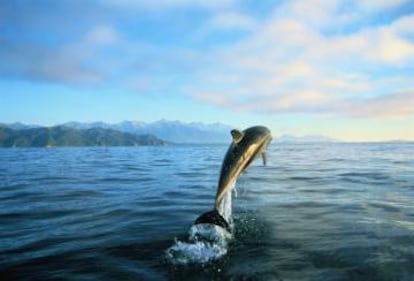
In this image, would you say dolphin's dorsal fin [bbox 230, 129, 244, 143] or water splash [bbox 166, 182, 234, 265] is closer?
dolphin's dorsal fin [bbox 230, 129, 244, 143]

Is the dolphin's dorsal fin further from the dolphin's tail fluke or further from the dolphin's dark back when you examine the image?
the dolphin's tail fluke

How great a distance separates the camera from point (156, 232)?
47.9 feet

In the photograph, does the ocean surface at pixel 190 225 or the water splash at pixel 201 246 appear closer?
the ocean surface at pixel 190 225

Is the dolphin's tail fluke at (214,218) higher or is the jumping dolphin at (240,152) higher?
the jumping dolphin at (240,152)

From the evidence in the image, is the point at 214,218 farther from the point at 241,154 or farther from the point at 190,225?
the point at 190,225

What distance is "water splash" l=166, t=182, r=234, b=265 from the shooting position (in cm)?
1138

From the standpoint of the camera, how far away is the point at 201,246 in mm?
12258

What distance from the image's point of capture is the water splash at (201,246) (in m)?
11.4

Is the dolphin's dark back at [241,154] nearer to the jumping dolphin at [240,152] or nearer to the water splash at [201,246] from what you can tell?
the jumping dolphin at [240,152]

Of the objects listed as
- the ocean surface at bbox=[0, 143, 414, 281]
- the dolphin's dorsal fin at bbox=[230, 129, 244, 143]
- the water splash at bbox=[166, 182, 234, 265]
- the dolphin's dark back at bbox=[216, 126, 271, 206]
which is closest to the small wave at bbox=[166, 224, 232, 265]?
the water splash at bbox=[166, 182, 234, 265]

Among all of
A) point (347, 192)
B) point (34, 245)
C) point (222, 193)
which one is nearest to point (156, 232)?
point (34, 245)

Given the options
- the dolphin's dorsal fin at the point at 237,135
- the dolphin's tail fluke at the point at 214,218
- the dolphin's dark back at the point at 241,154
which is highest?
the dolphin's dorsal fin at the point at 237,135

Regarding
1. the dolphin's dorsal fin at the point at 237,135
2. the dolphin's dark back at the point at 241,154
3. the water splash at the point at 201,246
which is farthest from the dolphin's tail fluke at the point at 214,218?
the dolphin's dorsal fin at the point at 237,135

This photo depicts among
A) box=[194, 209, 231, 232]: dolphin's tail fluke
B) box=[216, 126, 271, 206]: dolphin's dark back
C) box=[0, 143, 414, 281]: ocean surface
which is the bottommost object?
box=[0, 143, 414, 281]: ocean surface
